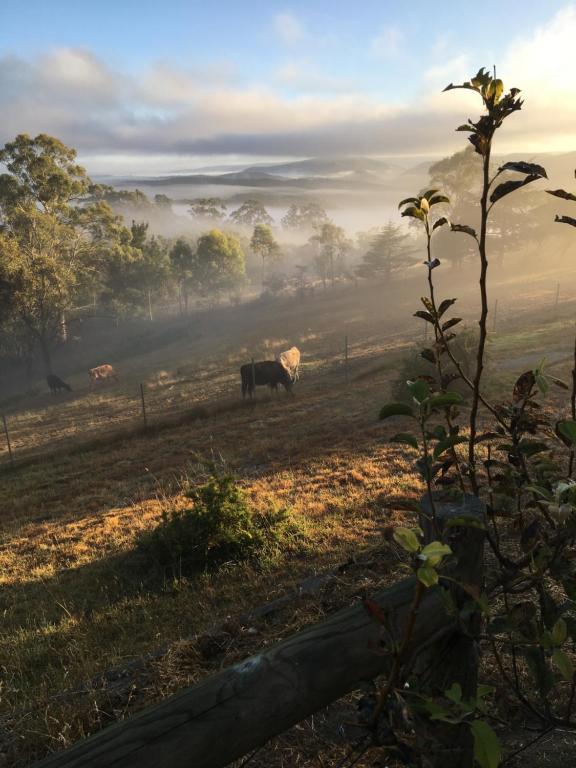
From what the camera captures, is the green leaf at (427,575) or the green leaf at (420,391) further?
the green leaf at (420,391)

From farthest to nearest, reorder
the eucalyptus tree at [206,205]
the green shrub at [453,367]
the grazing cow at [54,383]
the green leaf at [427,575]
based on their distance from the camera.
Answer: the eucalyptus tree at [206,205]
the grazing cow at [54,383]
the green shrub at [453,367]
the green leaf at [427,575]

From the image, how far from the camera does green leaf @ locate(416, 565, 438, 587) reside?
86 centimetres

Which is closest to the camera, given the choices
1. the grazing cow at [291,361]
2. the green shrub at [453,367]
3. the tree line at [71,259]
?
the green shrub at [453,367]

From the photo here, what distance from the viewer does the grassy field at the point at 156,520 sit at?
3.45m

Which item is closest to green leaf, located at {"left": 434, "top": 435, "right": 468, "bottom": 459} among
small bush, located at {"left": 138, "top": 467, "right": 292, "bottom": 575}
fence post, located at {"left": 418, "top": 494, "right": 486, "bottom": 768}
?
fence post, located at {"left": 418, "top": 494, "right": 486, "bottom": 768}

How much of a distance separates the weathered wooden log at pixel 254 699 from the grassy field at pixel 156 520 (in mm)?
382

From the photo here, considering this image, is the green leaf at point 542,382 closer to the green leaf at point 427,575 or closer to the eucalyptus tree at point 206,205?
the green leaf at point 427,575

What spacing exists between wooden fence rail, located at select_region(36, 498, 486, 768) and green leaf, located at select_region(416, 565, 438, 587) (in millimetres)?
231

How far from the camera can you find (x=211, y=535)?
18.5 feet

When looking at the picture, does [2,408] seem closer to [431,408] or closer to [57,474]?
[57,474]

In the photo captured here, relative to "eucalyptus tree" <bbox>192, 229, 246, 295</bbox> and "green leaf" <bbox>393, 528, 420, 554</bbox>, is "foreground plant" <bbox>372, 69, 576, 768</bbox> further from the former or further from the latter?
"eucalyptus tree" <bbox>192, 229, 246, 295</bbox>

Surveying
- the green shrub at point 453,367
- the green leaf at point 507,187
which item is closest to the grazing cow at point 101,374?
the green shrub at point 453,367

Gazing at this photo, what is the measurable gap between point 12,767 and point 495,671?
2.88 meters

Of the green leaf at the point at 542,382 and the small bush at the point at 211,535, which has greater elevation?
the green leaf at the point at 542,382
